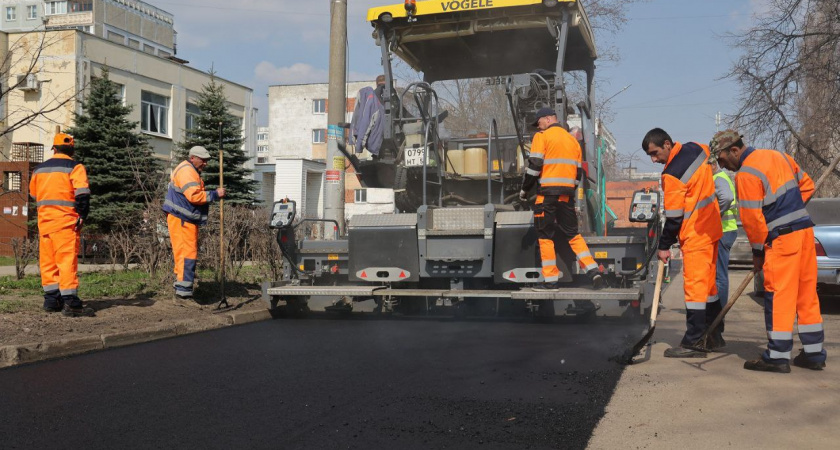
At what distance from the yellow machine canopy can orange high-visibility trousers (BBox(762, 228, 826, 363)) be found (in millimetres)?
3662

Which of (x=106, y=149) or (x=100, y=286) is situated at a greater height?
(x=106, y=149)

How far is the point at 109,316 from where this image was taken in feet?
25.4

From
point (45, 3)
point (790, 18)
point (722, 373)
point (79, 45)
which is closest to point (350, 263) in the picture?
point (722, 373)

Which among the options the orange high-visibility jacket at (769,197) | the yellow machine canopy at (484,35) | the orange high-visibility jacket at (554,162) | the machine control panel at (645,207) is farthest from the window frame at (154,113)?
the orange high-visibility jacket at (769,197)

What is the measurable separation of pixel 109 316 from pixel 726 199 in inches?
256

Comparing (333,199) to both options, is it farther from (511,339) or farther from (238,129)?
(238,129)

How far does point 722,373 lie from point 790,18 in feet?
53.3

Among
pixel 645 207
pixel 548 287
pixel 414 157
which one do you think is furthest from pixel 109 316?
pixel 645 207

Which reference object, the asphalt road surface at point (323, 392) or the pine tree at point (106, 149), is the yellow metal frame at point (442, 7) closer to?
the asphalt road surface at point (323, 392)

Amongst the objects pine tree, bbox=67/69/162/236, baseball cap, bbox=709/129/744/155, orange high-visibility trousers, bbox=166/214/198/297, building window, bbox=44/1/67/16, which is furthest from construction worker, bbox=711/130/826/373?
building window, bbox=44/1/67/16

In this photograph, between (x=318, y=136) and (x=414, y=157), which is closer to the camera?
(x=414, y=157)

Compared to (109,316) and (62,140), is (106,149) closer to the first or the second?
(62,140)

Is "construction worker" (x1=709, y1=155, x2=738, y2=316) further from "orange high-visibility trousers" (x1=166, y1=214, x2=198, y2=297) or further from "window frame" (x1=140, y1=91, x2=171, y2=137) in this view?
"window frame" (x1=140, y1=91, x2=171, y2=137)

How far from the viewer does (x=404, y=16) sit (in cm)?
848
